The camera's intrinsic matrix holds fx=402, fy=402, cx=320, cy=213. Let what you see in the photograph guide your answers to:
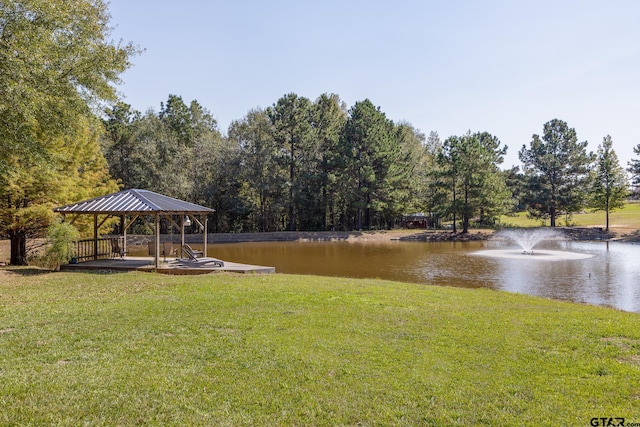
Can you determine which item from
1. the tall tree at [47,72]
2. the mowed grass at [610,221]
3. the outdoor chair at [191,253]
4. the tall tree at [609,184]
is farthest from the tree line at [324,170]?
the tall tree at [47,72]

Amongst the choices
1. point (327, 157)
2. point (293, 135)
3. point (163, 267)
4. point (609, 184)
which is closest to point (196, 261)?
point (163, 267)

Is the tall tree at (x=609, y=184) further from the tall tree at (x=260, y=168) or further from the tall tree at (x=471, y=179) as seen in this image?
the tall tree at (x=260, y=168)

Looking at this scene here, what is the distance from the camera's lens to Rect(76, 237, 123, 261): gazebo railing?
49.5 feet

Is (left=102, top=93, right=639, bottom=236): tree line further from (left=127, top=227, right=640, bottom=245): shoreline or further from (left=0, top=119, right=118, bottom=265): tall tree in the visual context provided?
(left=0, top=119, right=118, bottom=265): tall tree

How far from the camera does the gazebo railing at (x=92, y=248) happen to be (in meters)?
15.1

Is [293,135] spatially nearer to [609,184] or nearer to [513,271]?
[513,271]

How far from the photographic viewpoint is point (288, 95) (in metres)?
38.0

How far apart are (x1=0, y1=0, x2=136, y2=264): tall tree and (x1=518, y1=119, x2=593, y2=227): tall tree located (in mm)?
42033

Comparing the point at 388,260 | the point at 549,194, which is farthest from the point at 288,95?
the point at 549,194

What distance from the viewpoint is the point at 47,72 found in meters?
10.3

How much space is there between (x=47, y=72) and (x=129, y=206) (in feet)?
15.5

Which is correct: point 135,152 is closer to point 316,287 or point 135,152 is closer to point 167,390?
point 316,287

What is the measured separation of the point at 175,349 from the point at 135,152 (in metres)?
33.5

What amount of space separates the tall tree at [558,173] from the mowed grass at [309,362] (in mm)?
38790
